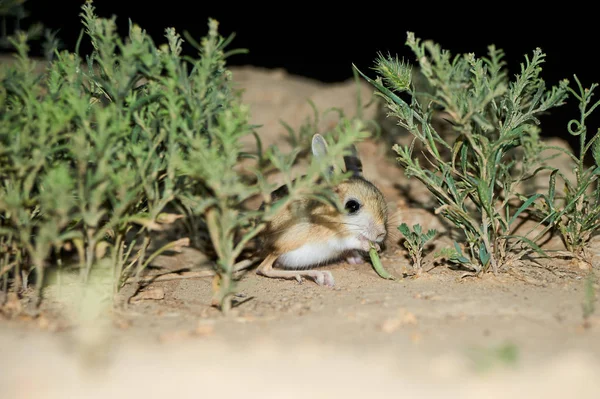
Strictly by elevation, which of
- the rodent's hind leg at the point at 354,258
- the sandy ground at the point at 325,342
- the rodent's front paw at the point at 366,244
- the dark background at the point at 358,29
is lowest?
the sandy ground at the point at 325,342

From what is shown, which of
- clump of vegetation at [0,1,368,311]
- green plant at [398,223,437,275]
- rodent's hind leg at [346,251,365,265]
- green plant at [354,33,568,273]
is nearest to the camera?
clump of vegetation at [0,1,368,311]

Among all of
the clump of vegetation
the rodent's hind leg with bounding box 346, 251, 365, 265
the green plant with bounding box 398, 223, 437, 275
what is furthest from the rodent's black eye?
the clump of vegetation

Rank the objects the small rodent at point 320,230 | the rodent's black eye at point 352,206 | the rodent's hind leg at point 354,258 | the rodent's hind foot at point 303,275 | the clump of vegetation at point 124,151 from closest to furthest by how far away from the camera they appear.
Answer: the clump of vegetation at point 124,151 → the rodent's hind foot at point 303,275 → the small rodent at point 320,230 → the rodent's black eye at point 352,206 → the rodent's hind leg at point 354,258

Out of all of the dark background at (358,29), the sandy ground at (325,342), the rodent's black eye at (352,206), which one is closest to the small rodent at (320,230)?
the rodent's black eye at (352,206)

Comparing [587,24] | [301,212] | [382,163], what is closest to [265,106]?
[382,163]

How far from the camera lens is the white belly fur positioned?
4641 mm

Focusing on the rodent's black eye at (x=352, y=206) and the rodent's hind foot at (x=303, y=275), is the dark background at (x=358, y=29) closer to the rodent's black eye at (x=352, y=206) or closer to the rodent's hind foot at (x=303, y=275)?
the rodent's black eye at (x=352, y=206)

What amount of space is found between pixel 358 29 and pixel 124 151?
660 cm

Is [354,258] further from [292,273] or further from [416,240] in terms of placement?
[416,240]

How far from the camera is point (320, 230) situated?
4.64m

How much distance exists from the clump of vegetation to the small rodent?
1096mm

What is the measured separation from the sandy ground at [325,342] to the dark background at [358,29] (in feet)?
10.1

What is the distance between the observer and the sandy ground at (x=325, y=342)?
2.32 meters

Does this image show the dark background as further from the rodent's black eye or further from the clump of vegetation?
the clump of vegetation
